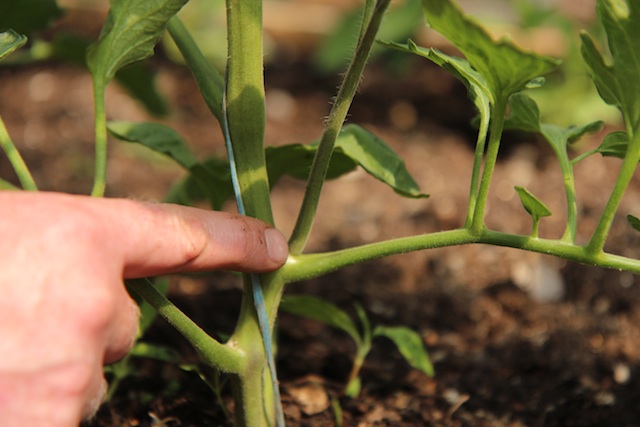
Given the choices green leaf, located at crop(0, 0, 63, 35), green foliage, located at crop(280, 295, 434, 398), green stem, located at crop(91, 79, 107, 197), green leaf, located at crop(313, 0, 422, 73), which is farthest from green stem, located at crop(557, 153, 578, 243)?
green leaf, located at crop(313, 0, 422, 73)

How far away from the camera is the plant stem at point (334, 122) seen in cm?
75

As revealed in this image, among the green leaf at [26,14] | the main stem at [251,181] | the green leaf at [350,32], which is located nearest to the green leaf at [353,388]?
the main stem at [251,181]

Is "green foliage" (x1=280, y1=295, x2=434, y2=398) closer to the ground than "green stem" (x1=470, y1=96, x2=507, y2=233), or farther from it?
closer to the ground

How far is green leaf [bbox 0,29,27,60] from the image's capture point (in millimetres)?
799

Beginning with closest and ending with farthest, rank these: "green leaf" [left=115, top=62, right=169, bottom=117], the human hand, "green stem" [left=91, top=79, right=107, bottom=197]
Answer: the human hand → "green stem" [left=91, top=79, right=107, bottom=197] → "green leaf" [left=115, top=62, right=169, bottom=117]

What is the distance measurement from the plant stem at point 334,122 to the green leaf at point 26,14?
0.50m

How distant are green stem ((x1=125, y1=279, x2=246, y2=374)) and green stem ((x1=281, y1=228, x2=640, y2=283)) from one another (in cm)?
13

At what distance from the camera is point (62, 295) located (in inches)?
25.7

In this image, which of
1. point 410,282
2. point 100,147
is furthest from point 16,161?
point 410,282

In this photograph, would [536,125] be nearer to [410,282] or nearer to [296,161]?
[296,161]

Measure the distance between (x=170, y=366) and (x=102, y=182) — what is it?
52cm

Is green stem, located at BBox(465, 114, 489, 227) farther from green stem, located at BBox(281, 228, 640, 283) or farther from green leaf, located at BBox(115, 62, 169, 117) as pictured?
green leaf, located at BBox(115, 62, 169, 117)

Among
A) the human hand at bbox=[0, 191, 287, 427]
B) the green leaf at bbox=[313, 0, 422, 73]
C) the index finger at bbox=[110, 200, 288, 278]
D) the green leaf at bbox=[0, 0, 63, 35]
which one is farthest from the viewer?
the green leaf at bbox=[313, 0, 422, 73]

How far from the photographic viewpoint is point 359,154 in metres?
0.97
